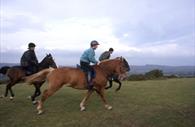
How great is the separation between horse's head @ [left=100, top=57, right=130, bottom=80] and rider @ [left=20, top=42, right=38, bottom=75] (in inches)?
142

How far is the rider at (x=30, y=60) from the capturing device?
1487 cm

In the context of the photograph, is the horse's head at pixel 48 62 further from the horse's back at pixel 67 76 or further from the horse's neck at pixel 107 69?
the horse's neck at pixel 107 69

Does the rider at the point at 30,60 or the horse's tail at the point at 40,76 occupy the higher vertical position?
the rider at the point at 30,60

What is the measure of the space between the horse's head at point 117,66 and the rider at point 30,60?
142 inches

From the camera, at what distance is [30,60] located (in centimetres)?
1490

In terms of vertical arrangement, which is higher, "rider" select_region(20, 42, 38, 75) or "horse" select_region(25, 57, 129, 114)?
"rider" select_region(20, 42, 38, 75)

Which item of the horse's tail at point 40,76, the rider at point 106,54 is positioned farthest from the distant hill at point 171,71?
the horse's tail at point 40,76

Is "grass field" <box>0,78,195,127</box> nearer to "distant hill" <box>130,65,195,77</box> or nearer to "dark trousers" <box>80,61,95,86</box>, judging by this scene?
"dark trousers" <box>80,61,95,86</box>

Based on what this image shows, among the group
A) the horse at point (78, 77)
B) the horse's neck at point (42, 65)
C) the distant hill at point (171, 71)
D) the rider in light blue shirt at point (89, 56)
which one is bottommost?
the distant hill at point (171, 71)

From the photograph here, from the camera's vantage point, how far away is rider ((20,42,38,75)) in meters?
14.9

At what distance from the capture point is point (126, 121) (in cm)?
1101

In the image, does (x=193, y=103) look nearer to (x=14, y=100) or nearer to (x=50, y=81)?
(x=50, y=81)

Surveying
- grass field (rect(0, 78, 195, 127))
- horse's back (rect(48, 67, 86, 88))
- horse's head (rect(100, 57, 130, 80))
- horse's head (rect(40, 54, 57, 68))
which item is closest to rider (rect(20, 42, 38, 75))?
horse's head (rect(40, 54, 57, 68))

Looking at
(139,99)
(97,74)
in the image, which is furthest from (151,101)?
(97,74)
